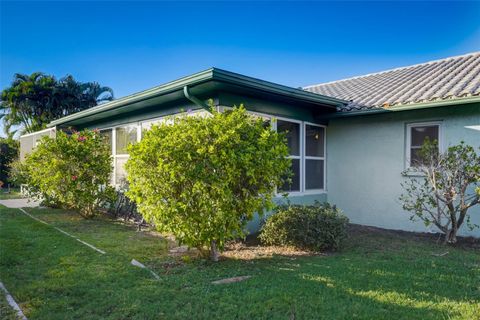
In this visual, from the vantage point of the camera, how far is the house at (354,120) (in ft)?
21.6

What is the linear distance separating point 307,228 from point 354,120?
4.15 m

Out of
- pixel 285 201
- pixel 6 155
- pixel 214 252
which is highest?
pixel 6 155

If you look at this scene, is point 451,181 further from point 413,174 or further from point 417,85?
point 417,85

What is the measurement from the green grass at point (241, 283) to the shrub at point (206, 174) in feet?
2.13

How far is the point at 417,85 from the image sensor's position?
8.37 metres

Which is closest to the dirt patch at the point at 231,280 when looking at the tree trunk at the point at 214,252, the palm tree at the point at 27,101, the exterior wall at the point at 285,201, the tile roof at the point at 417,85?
the tree trunk at the point at 214,252

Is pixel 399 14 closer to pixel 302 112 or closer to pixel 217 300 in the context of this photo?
pixel 302 112

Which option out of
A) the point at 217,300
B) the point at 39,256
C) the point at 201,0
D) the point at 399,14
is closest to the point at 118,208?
the point at 39,256

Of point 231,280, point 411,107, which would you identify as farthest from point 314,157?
point 231,280

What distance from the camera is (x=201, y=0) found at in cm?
853

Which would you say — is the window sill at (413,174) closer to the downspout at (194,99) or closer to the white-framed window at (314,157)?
the white-framed window at (314,157)

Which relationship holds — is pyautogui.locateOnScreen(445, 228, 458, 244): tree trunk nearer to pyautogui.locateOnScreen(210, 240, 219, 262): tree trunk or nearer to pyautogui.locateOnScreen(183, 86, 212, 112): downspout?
pyautogui.locateOnScreen(210, 240, 219, 262): tree trunk

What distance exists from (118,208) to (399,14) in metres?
10.2

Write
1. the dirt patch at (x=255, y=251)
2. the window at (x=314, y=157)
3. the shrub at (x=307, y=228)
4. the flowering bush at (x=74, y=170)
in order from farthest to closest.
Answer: the window at (x=314, y=157), the flowering bush at (x=74, y=170), the shrub at (x=307, y=228), the dirt patch at (x=255, y=251)
